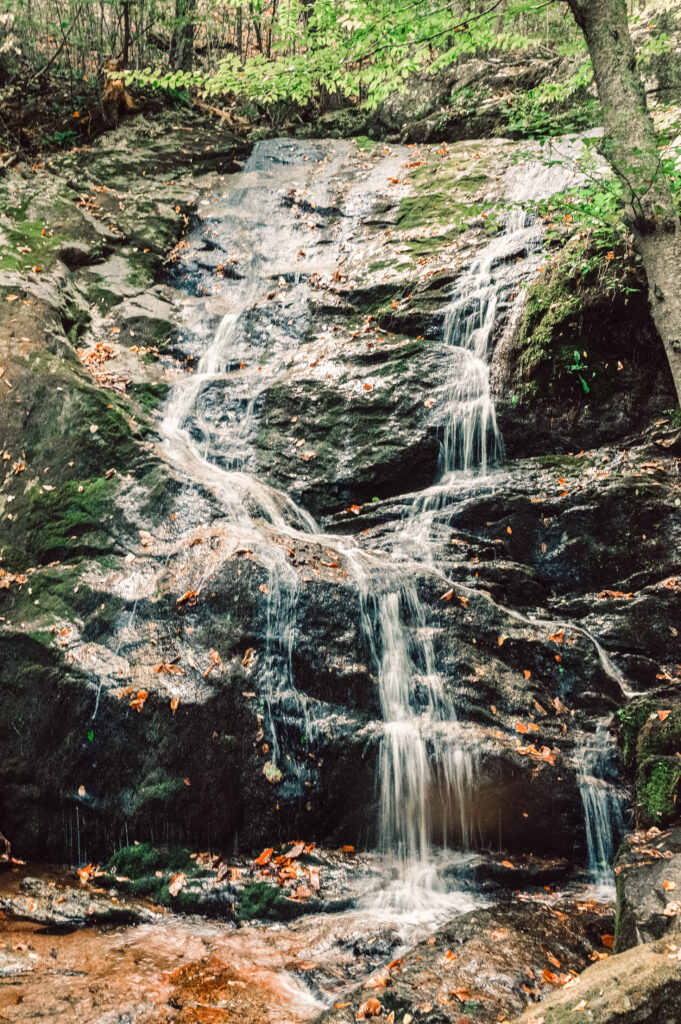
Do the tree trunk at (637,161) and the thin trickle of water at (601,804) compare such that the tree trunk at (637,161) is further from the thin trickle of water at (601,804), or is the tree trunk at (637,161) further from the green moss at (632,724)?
the thin trickle of water at (601,804)

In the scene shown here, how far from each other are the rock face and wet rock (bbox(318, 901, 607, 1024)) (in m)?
0.92

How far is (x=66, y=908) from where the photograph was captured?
13.8 ft

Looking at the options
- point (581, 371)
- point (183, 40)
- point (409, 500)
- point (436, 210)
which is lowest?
point (409, 500)

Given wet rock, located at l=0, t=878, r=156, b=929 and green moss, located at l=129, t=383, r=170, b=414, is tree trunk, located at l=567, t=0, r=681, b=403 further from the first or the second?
green moss, located at l=129, t=383, r=170, b=414

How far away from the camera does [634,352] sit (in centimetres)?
719

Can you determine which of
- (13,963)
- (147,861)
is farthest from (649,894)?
(13,963)

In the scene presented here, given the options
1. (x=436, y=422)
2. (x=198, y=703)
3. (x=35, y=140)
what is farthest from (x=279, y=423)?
(x=35, y=140)

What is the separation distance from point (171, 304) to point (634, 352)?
677 cm

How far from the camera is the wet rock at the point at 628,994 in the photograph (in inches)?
92.9

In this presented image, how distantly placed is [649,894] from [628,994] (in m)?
1.04

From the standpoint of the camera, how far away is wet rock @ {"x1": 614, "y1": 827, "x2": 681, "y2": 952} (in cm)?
312

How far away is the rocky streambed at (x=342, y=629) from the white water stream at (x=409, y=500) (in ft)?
0.10

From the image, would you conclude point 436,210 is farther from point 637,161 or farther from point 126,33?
point 126,33

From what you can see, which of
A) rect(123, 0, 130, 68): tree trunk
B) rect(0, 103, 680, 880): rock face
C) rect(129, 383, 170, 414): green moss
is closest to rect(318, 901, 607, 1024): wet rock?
rect(0, 103, 680, 880): rock face
